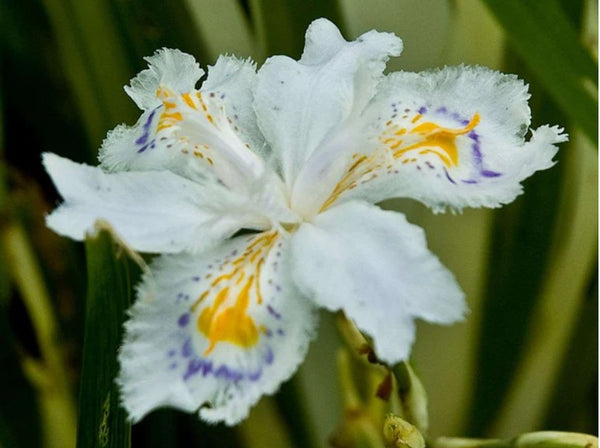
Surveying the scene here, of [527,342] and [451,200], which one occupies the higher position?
[451,200]

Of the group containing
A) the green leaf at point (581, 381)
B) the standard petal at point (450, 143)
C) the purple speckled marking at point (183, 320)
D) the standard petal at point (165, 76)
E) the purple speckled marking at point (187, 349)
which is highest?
the standard petal at point (165, 76)

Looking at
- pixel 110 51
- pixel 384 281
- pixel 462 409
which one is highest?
pixel 110 51

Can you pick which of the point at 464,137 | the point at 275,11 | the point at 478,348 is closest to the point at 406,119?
the point at 464,137

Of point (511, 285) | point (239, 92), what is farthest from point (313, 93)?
point (511, 285)

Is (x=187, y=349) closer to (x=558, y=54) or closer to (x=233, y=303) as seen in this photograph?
(x=233, y=303)

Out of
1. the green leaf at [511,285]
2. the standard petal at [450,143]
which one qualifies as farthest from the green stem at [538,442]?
the green leaf at [511,285]

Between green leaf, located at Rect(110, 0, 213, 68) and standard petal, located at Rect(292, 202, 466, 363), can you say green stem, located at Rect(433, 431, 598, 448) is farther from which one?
green leaf, located at Rect(110, 0, 213, 68)

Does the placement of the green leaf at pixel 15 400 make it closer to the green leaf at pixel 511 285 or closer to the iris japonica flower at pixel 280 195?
the iris japonica flower at pixel 280 195

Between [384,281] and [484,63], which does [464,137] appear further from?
[484,63]
